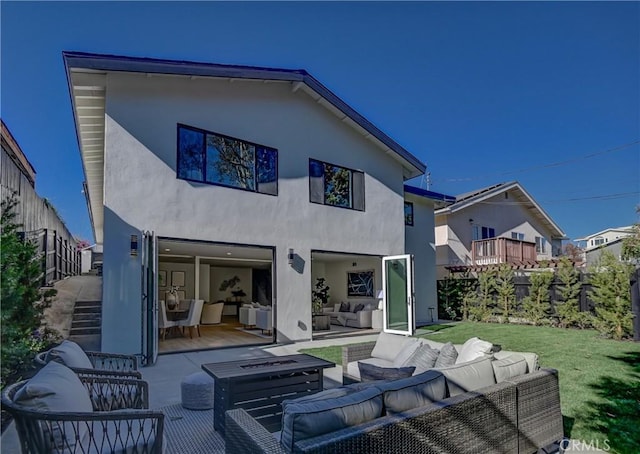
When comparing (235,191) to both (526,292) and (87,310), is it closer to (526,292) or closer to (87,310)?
(87,310)

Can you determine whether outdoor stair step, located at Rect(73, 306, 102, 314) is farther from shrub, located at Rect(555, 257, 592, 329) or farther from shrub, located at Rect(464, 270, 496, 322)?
shrub, located at Rect(555, 257, 592, 329)

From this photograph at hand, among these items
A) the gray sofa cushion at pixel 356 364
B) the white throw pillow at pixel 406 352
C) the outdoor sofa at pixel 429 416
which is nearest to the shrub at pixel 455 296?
the gray sofa cushion at pixel 356 364

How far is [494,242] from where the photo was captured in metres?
17.0

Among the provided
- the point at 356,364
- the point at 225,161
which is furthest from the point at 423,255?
the point at 356,364

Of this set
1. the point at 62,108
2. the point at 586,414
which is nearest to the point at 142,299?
the point at 586,414

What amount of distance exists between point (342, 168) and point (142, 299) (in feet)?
21.5

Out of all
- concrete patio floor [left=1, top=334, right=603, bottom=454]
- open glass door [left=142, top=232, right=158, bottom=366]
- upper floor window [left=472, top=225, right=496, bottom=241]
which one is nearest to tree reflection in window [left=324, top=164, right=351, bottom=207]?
concrete patio floor [left=1, top=334, right=603, bottom=454]

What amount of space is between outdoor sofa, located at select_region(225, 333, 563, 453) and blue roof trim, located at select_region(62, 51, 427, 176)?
7215 mm

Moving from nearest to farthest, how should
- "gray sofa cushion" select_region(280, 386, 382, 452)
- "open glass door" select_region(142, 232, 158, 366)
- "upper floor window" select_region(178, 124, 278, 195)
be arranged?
"gray sofa cushion" select_region(280, 386, 382, 452) < "open glass door" select_region(142, 232, 158, 366) < "upper floor window" select_region(178, 124, 278, 195)

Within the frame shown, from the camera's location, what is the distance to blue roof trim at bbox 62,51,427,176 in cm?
698

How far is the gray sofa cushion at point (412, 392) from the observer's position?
2.29m

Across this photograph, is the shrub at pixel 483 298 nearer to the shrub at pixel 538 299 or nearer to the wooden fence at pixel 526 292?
the wooden fence at pixel 526 292

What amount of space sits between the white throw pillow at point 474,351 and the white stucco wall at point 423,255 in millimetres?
9909

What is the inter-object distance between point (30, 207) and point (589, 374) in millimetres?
11999
